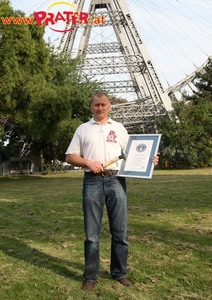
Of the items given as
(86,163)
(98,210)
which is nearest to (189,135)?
(98,210)

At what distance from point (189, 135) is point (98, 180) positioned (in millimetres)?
29026

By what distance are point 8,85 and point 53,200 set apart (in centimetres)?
862

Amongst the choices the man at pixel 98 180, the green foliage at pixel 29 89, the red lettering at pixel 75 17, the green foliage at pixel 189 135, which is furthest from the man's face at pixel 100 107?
the red lettering at pixel 75 17

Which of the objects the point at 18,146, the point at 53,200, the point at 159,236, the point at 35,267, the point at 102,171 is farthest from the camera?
the point at 18,146

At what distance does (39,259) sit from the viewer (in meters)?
4.58

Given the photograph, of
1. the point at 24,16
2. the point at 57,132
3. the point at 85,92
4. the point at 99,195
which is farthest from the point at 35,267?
the point at 85,92

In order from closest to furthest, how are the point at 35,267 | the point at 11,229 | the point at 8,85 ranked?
the point at 35,267
the point at 11,229
the point at 8,85

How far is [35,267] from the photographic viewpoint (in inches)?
168

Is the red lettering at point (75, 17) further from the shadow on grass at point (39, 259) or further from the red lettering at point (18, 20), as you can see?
the shadow on grass at point (39, 259)

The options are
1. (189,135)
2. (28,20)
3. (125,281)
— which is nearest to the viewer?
(125,281)

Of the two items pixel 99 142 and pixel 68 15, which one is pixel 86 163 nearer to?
pixel 99 142

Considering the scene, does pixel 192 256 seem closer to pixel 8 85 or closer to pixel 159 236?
pixel 159 236

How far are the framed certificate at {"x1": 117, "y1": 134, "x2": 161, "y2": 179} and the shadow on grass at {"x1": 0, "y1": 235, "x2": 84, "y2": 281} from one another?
1274mm

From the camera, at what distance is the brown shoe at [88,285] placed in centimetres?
353
